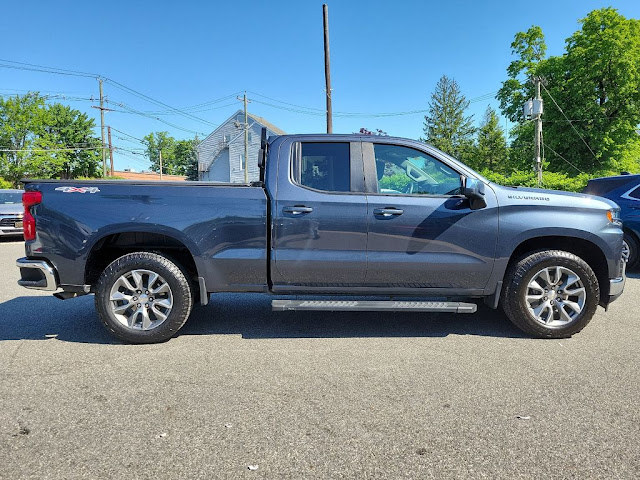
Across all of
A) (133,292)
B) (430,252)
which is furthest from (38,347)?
(430,252)

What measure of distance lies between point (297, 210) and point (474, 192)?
1597 millimetres

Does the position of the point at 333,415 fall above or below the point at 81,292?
below

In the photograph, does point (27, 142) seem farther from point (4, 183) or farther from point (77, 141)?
point (77, 141)

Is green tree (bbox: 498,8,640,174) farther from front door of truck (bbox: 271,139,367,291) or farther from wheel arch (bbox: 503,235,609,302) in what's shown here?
front door of truck (bbox: 271,139,367,291)

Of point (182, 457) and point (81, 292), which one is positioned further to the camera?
point (81, 292)

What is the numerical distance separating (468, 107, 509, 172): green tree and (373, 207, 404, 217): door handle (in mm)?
49131

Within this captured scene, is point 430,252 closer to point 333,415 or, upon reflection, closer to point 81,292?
point 333,415

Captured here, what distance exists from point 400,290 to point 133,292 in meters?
2.50

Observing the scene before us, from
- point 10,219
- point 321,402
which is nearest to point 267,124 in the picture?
point 10,219

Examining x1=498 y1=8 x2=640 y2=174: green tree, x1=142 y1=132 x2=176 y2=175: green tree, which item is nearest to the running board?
x1=498 y1=8 x2=640 y2=174: green tree

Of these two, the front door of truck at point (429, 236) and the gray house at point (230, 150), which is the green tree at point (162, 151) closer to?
the gray house at point (230, 150)

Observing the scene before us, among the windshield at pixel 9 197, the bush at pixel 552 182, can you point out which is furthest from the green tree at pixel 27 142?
the bush at pixel 552 182

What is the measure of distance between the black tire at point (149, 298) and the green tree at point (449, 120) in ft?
177

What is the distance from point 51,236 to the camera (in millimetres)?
3818
